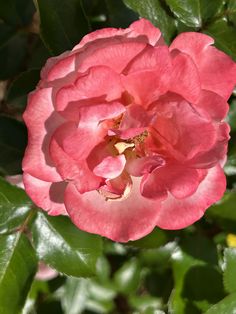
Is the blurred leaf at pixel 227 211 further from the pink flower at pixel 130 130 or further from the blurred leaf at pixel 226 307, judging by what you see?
the pink flower at pixel 130 130

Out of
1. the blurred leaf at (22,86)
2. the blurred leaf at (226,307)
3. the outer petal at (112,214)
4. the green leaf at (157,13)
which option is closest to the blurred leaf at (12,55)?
the blurred leaf at (22,86)

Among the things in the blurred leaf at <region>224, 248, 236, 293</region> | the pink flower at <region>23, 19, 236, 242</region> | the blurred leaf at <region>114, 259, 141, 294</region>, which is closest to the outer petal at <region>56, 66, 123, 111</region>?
the pink flower at <region>23, 19, 236, 242</region>

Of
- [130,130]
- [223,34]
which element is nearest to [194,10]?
[223,34]

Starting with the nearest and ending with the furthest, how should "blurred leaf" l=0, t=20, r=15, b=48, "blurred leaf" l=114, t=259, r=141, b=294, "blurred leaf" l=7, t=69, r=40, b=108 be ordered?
"blurred leaf" l=7, t=69, r=40, b=108 → "blurred leaf" l=0, t=20, r=15, b=48 → "blurred leaf" l=114, t=259, r=141, b=294

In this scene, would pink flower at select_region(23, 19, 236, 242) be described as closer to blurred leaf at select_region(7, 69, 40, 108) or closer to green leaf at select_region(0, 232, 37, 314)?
green leaf at select_region(0, 232, 37, 314)

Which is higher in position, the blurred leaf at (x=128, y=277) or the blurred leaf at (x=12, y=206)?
the blurred leaf at (x=12, y=206)

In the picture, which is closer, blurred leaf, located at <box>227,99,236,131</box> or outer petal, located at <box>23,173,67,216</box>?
outer petal, located at <box>23,173,67,216</box>

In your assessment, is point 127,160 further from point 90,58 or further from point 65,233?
point 65,233
